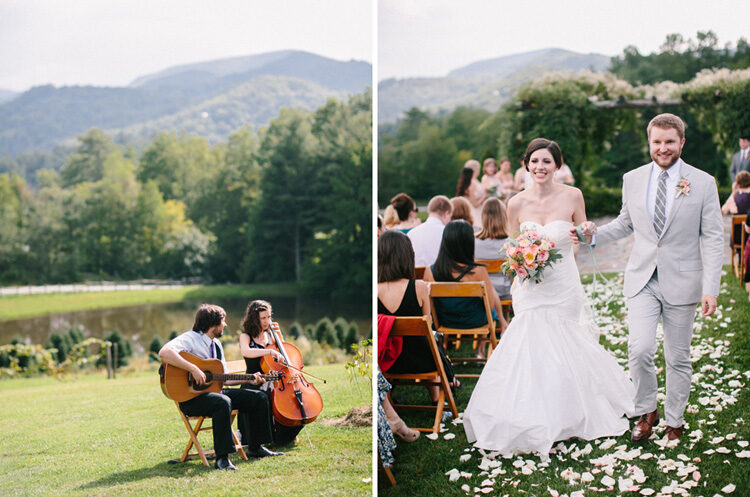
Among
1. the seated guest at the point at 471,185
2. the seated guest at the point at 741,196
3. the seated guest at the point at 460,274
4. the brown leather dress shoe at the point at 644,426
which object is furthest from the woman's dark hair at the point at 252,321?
the seated guest at the point at 471,185

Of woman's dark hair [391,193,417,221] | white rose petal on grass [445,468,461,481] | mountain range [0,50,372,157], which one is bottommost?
white rose petal on grass [445,468,461,481]

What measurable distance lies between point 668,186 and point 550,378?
3.96 feet

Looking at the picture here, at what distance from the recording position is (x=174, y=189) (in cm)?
1118

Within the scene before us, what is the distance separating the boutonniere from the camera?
11.1ft

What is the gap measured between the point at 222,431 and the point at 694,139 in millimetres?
3160

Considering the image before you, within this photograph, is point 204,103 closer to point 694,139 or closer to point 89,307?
point 89,307

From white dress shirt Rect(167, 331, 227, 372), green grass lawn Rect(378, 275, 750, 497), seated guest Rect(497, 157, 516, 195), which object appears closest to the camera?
green grass lawn Rect(378, 275, 750, 497)

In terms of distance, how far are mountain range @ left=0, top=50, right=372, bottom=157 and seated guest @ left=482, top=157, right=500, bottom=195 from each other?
357cm

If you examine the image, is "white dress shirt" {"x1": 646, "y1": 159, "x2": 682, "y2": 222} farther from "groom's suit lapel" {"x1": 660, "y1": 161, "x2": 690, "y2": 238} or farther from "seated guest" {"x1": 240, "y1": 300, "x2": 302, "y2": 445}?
"seated guest" {"x1": 240, "y1": 300, "x2": 302, "y2": 445}

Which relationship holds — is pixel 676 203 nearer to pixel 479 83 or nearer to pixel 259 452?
pixel 479 83

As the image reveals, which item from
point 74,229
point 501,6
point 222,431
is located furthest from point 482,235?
point 74,229

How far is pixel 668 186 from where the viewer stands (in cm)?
344

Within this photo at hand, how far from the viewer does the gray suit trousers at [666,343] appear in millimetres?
3506

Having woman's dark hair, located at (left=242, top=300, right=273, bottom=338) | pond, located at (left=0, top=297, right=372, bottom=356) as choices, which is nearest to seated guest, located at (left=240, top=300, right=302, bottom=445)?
woman's dark hair, located at (left=242, top=300, right=273, bottom=338)
